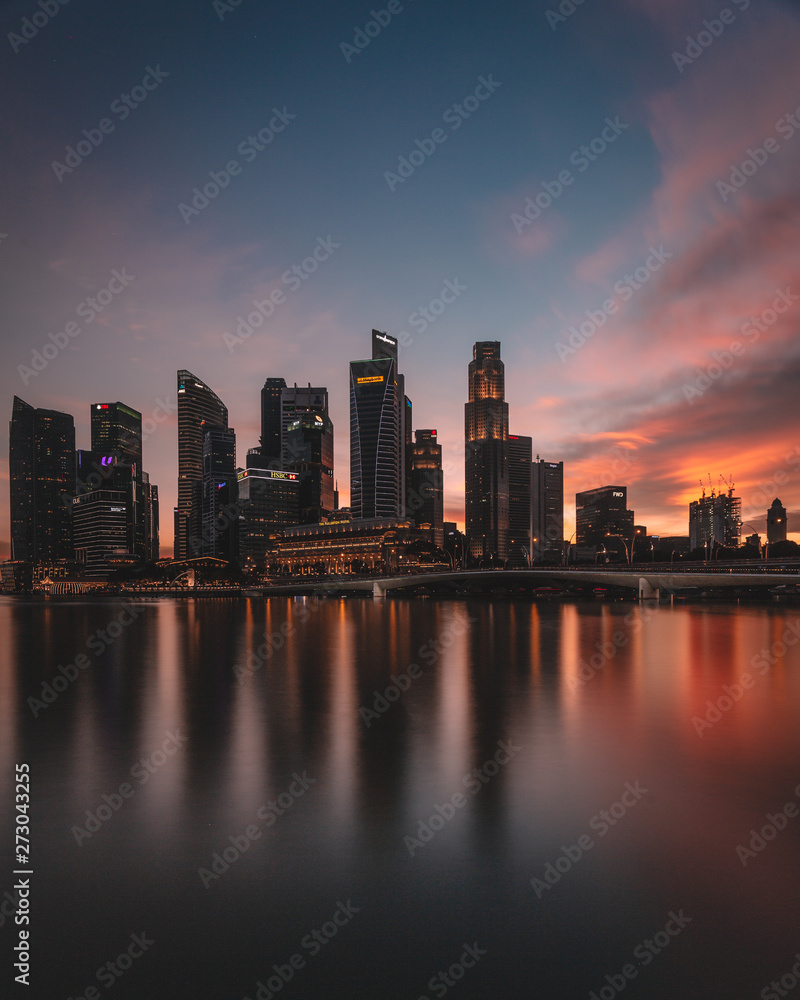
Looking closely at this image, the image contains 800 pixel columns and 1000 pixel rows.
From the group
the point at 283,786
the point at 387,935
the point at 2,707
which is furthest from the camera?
the point at 2,707

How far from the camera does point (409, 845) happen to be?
1063 cm

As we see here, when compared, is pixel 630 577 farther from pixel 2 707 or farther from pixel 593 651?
pixel 2 707

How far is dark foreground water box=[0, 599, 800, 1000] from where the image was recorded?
744 cm

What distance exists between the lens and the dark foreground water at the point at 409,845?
7.44 m

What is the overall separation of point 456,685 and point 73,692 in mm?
17122

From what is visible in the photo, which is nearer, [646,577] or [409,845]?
[409,845]

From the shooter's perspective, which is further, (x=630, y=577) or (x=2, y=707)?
(x=630, y=577)

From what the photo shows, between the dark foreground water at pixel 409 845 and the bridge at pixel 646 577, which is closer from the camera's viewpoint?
the dark foreground water at pixel 409 845

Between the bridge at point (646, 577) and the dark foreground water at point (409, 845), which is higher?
the dark foreground water at point (409, 845)

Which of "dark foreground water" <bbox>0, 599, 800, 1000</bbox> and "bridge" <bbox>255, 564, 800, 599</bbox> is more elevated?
"dark foreground water" <bbox>0, 599, 800, 1000</bbox>

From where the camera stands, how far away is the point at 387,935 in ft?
26.4

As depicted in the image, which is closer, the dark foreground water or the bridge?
the dark foreground water

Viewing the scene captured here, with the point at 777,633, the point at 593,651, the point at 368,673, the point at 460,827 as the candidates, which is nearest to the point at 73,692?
the point at 368,673

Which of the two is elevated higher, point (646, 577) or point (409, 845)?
point (409, 845)
